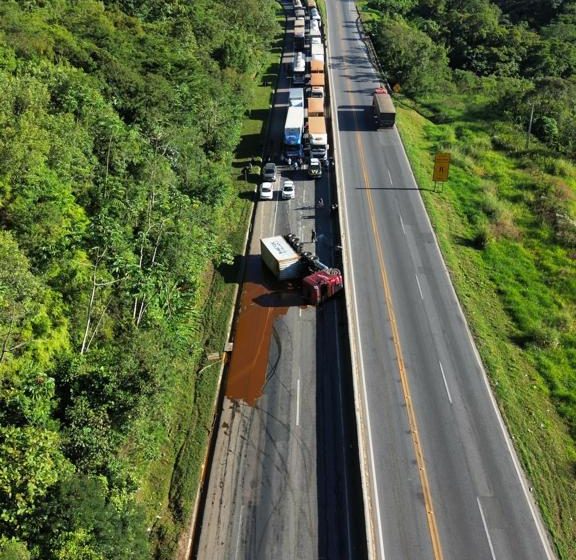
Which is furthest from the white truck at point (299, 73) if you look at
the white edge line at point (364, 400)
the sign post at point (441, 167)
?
the sign post at point (441, 167)

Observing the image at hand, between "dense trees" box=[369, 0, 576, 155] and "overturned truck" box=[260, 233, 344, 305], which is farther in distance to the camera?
"dense trees" box=[369, 0, 576, 155]

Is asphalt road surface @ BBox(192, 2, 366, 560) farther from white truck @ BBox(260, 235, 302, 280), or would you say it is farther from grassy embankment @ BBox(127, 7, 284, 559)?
white truck @ BBox(260, 235, 302, 280)

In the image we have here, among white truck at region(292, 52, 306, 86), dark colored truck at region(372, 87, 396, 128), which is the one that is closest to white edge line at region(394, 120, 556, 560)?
dark colored truck at region(372, 87, 396, 128)

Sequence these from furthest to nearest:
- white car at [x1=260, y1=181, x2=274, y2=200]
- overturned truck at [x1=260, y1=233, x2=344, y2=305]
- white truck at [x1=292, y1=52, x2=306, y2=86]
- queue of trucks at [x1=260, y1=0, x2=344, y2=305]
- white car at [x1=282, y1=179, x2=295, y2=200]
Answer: white truck at [x1=292, y1=52, x2=306, y2=86] < white car at [x1=282, y1=179, x2=295, y2=200] < white car at [x1=260, y1=181, x2=274, y2=200] < queue of trucks at [x1=260, y1=0, x2=344, y2=305] < overturned truck at [x1=260, y1=233, x2=344, y2=305]

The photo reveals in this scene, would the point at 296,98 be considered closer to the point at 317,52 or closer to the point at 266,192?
the point at 317,52

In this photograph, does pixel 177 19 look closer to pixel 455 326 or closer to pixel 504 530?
pixel 455 326

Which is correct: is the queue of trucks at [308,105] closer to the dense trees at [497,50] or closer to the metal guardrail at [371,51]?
the metal guardrail at [371,51]

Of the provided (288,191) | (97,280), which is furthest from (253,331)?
(288,191)
